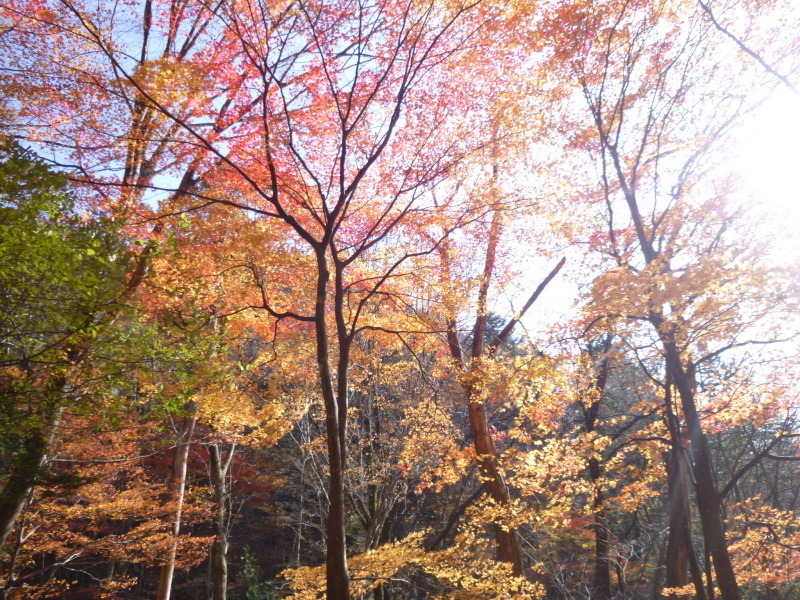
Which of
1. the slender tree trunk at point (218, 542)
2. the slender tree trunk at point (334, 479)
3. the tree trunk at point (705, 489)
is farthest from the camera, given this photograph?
the slender tree trunk at point (218, 542)

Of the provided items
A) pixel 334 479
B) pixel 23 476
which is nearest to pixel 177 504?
pixel 23 476

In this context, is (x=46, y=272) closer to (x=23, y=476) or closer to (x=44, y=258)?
(x=44, y=258)

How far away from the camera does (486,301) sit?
801 cm

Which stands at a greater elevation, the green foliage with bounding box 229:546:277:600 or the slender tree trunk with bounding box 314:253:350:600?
the slender tree trunk with bounding box 314:253:350:600

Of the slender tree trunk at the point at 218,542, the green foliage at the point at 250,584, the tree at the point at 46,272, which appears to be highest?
the tree at the point at 46,272

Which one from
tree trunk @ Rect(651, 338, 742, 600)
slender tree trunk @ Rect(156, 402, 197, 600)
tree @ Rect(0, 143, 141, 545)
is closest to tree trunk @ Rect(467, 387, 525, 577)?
tree trunk @ Rect(651, 338, 742, 600)

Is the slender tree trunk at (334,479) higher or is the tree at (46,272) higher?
the tree at (46,272)

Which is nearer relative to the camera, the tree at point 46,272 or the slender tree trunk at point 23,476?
the tree at point 46,272

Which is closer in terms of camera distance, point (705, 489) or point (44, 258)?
point (44, 258)

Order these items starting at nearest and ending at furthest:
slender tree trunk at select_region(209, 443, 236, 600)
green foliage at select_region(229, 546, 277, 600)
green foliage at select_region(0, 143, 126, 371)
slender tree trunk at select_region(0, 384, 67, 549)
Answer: green foliage at select_region(0, 143, 126, 371) < slender tree trunk at select_region(0, 384, 67, 549) < slender tree trunk at select_region(209, 443, 236, 600) < green foliage at select_region(229, 546, 277, 600)

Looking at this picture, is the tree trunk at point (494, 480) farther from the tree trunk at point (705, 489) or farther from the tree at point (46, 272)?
the tree at point (46, 272)

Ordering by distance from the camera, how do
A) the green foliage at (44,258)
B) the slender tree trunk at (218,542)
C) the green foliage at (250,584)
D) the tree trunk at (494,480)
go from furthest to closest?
the green foliage at (250,584) → the slender tree trunk at (218,542) → the tree trunk at (494,480) → the green foliage at (44,258)

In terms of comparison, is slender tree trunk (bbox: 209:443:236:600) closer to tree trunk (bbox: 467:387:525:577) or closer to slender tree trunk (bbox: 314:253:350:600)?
tree trunk (bbox: 467:387:525:577)

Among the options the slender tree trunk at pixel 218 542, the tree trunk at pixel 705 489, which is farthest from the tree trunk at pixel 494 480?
the slender tree trunk at pixel 218 542
